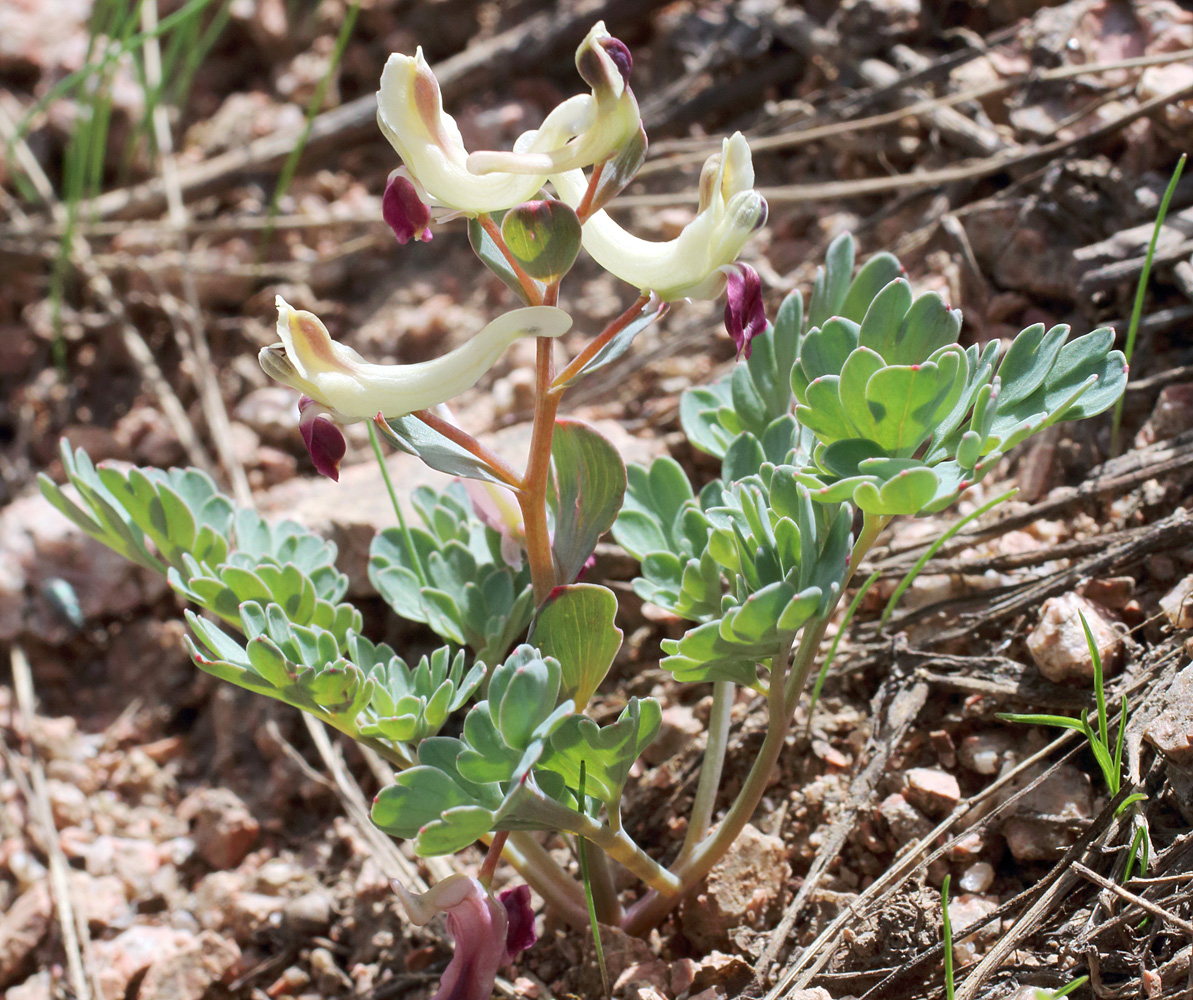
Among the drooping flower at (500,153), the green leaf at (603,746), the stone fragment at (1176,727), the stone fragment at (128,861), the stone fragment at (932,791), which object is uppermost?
the drooping flower at (500,153)

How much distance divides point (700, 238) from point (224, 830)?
67.2 inches

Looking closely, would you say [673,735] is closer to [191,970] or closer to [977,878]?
[977,878]

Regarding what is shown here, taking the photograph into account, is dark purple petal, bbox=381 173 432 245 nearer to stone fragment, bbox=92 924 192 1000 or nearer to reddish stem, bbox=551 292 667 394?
reddish stem, bbox=551 292 667 394

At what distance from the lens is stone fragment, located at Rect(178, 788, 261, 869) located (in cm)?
223

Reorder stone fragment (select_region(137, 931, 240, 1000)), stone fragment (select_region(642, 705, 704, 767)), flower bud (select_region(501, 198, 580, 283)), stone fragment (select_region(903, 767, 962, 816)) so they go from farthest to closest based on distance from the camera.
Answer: stone fragment (select_region(642, 705, 704, 767))
stone fragment (select_region(137, 931, 240, 1000))
stone fragment (select_region(903, 767, 962, 816))
flower bud (select_region(501, 198, 580, 283))

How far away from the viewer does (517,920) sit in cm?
152

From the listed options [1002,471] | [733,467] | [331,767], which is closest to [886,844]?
[733,467]

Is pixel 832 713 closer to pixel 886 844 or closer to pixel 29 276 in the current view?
pixel 886 844

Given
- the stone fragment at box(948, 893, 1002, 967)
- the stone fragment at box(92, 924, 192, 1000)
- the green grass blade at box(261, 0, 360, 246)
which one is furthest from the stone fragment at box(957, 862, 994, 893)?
the green grass blade at box(261, 0, 360, 246)

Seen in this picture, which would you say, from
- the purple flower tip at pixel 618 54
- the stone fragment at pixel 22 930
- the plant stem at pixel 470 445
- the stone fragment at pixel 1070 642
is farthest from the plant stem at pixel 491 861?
the stone fragment at pixel 22 930

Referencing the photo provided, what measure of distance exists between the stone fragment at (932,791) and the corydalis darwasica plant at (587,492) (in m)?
0.31

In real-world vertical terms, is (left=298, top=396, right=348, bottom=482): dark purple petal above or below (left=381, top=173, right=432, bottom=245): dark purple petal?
below

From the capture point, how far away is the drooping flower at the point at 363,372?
1.36 metres

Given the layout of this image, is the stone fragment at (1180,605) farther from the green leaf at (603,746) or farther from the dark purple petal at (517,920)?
the dark purple petal at (517,920)
